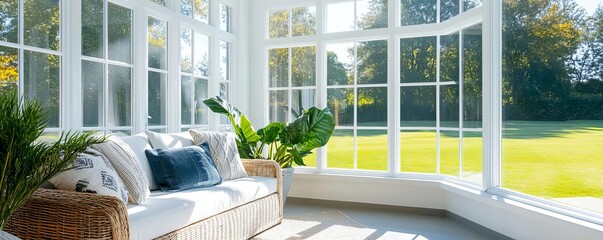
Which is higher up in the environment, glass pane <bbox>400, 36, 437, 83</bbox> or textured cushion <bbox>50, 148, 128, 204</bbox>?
glass pane <bbox>400, 36, 437, 83</bbox>

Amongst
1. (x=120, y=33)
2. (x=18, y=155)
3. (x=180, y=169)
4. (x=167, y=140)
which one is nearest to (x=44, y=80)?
(x=120, y=33)

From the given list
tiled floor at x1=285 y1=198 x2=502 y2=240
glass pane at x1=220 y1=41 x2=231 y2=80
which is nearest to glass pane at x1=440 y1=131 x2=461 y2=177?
tiled floor at x1=285 y1=198 x2=502 y2=240

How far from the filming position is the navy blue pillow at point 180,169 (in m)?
3.07

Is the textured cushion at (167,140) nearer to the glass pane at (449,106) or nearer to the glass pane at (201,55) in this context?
the glass pane at (201,55)

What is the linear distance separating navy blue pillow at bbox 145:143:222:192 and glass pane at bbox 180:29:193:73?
50.6 inches

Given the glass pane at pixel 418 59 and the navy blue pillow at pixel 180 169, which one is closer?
the navy blue pillow at pixel 180 169

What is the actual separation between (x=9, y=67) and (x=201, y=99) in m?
2.14

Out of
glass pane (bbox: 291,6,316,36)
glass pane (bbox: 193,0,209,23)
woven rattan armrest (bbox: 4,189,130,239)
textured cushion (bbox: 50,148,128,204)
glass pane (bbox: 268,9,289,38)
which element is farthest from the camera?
glass pane (bbox: 268,9,289,38)

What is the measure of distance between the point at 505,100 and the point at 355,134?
1.78m

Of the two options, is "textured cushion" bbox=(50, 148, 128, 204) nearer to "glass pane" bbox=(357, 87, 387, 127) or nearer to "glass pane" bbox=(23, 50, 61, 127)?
"glass pane" bbox=(23, 50, 61, 127)

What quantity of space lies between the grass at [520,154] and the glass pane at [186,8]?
2189mm

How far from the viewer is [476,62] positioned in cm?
399

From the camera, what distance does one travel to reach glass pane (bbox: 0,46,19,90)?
2557mm

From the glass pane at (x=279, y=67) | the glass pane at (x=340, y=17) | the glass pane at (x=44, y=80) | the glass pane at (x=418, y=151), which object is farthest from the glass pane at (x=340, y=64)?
the glass pane at (x=44, y=80)
